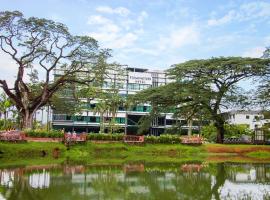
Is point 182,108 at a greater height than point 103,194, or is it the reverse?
point 182,108

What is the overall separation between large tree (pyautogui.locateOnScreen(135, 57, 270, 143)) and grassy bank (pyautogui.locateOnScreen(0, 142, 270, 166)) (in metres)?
4.99

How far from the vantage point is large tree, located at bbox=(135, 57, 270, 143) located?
45344 mm

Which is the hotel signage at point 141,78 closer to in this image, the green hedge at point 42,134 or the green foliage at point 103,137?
the green foliage at point 103,137

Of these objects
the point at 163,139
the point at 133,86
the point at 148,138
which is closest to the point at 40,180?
the point at 148,138

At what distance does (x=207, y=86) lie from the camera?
1879 inches

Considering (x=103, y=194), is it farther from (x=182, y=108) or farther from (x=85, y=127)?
(x=85, y=127)

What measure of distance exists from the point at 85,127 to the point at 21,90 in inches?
→ 2073

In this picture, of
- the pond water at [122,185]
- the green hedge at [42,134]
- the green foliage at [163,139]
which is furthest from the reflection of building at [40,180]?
the green foliage at [163,139]

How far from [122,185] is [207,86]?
30196mm

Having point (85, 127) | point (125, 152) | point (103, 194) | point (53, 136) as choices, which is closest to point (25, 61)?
point (53, 136)

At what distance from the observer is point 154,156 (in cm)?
4131

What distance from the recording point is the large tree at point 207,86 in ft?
149

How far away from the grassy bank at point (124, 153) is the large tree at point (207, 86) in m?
4.99

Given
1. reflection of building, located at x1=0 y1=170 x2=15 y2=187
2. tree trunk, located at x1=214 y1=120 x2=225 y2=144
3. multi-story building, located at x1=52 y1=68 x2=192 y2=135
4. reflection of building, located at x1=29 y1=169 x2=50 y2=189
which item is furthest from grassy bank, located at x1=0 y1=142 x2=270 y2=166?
multi-story building, located at x1=52 y1=68 x2=192 y2=135
